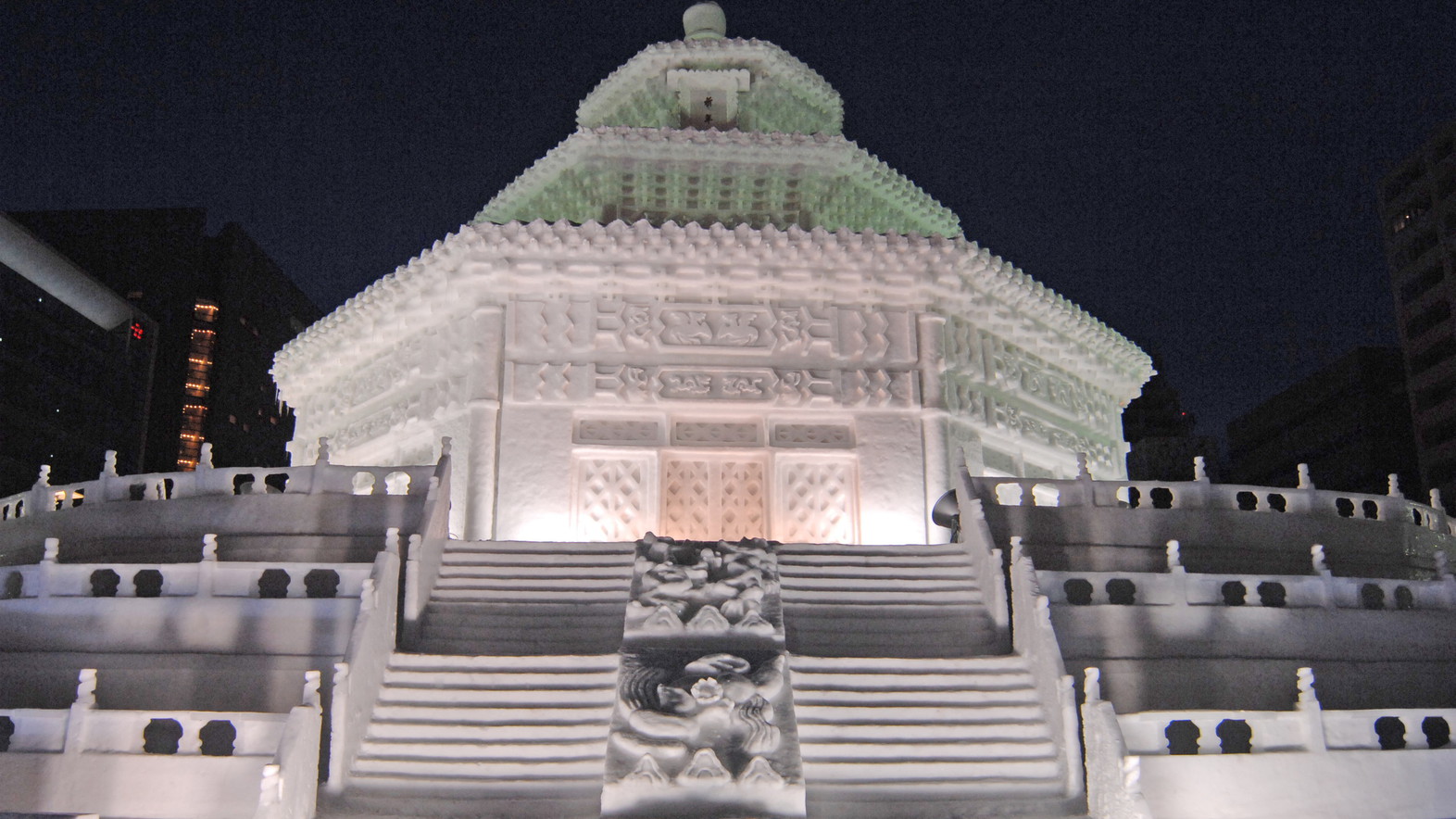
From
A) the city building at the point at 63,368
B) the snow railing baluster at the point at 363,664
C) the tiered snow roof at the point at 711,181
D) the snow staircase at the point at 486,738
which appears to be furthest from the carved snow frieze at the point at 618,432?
the city building at the point at 63,368

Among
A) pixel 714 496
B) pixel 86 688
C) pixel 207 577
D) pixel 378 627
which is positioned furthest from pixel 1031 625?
pixel 86 688

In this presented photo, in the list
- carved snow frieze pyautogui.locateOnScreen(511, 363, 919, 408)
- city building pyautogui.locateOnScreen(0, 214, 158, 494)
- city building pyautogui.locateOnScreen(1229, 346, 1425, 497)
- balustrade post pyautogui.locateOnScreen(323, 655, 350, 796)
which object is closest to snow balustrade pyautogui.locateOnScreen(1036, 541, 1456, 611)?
carved snow frieze pyautogui.locateOnScreen(511, 363, 919, 408)

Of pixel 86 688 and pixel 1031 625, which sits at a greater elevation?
pixel 1031 625

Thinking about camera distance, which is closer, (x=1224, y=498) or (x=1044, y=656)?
(x=1044, y=656)

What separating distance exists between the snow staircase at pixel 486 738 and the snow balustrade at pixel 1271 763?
465cm

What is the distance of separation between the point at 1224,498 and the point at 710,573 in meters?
7.88

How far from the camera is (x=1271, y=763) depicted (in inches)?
432

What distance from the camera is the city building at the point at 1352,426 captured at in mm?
59969

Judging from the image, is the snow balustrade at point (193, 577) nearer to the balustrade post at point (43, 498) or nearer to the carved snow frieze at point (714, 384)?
the balustrade post at point (43, 498)

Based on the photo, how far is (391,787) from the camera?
35.6 feet

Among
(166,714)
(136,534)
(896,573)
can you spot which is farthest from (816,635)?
(136,534)

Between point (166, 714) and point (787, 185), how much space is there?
16586 millimetres

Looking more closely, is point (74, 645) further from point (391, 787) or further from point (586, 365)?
point (586, 365)

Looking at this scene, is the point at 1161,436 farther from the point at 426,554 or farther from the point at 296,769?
the point at 296,769
